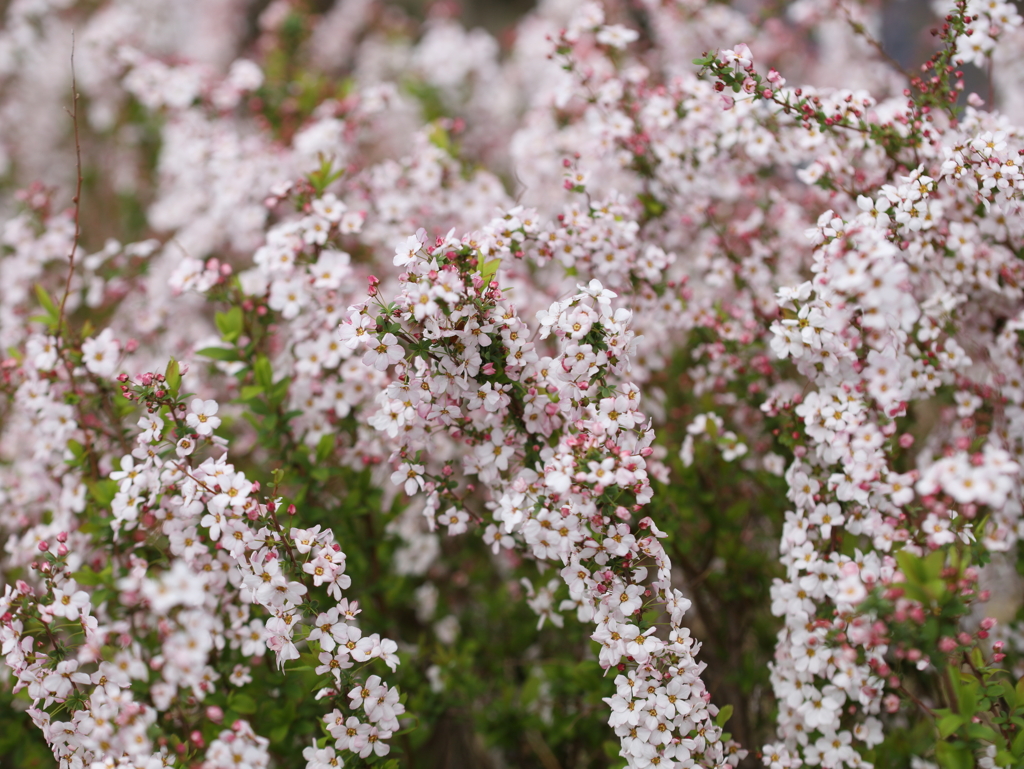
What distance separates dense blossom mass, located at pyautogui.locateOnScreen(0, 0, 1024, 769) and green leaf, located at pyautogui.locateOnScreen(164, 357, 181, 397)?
2.8 inches

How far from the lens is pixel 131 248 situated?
3.51m

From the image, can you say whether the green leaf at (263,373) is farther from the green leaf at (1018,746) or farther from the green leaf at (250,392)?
the green leaf at (1018,746)

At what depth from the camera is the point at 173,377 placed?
231 cm

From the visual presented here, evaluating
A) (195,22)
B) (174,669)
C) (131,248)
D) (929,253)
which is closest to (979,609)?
(929,253)

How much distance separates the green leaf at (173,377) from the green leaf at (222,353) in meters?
0.36

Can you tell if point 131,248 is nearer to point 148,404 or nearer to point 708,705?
point 148,404

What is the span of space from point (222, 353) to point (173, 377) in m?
0.47

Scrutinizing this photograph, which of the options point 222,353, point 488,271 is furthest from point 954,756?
point 222,353

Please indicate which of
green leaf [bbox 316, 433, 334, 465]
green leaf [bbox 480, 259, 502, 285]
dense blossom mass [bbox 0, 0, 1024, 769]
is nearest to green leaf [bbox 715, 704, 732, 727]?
dense blossom mass [bbox 0, 0, 1024, 769]

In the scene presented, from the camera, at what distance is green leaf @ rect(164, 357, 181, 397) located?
2.29m

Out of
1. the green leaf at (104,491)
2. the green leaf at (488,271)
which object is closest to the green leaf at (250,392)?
the green leaf at (104,491)

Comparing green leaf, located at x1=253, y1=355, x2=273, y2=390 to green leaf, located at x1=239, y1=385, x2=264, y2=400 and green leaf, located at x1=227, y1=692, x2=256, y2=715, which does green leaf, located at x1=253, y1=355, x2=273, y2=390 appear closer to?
green leaf, located at x1=239, y1=385, x2=264, y2=400

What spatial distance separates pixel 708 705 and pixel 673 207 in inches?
82.9

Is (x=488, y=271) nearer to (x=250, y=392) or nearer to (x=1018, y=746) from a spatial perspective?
(x=250, y=392)
